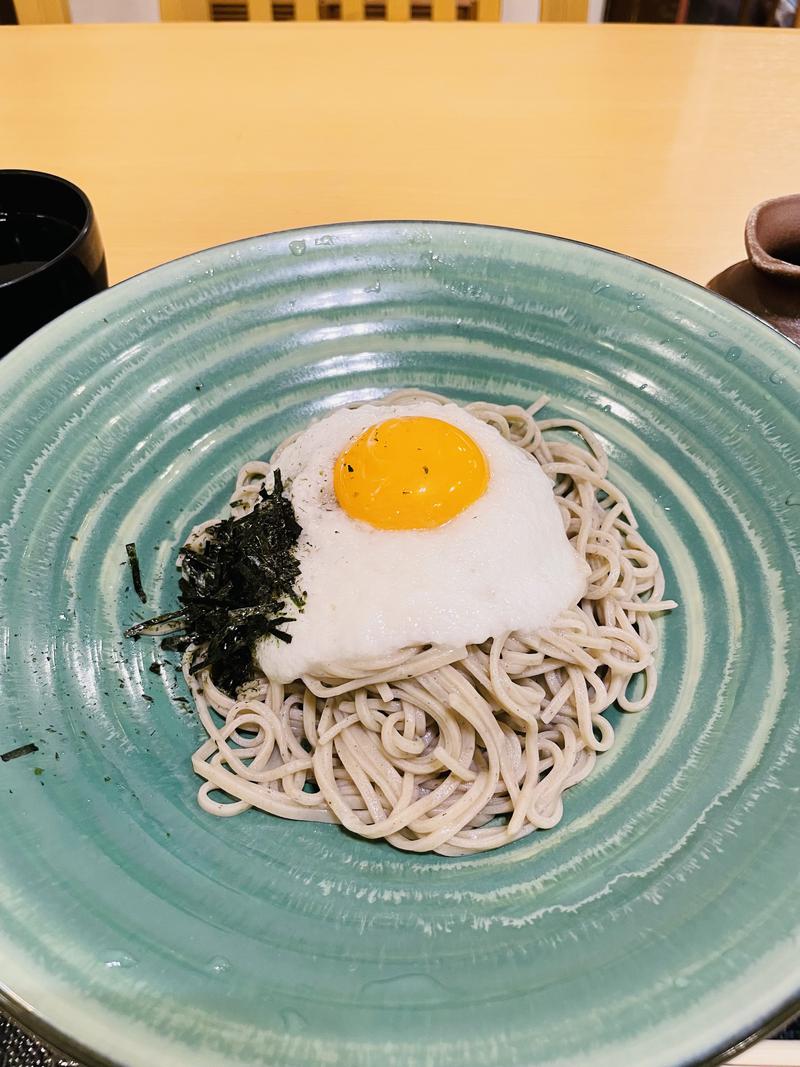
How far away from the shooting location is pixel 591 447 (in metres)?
2.39

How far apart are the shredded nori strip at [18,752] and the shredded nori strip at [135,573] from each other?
524mm

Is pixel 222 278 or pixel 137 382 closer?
pixel 137 382

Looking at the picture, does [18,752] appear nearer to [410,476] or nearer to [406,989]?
[406,989]

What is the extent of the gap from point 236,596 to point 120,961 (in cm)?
91

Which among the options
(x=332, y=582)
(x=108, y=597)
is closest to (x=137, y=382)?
(x=108, y=597)

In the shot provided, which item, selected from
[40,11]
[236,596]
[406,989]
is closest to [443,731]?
[236,596]

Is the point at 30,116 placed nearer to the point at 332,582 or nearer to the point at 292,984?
the point at 332,582

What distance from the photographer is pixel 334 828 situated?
1.80m

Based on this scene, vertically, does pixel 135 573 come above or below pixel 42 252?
below

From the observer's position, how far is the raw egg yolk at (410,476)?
1.96 m

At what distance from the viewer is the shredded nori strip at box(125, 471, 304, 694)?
1.93 meters

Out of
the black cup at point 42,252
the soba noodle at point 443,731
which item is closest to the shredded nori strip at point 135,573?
the soba noodle at point 443,731

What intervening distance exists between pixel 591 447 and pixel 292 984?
1646 millimetres

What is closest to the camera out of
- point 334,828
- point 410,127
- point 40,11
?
point 334,828
